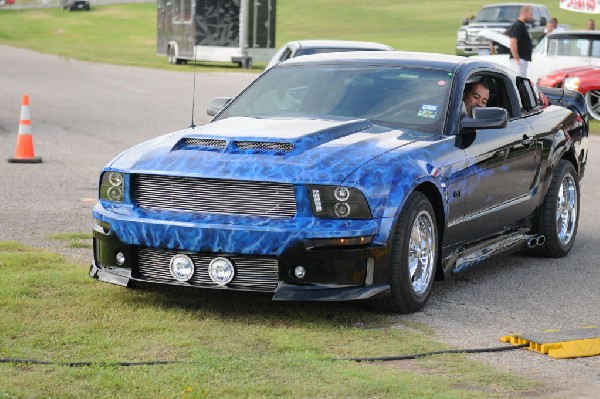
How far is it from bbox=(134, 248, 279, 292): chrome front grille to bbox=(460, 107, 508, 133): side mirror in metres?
1.85

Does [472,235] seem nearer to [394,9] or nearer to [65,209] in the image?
[65,209]

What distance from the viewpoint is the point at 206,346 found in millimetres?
6461

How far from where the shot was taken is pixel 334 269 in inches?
278

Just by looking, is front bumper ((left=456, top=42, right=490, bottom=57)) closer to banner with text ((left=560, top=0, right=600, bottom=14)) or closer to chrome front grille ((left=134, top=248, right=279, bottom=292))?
banner with text ((left=560, top=0, right=600, bottom=14))

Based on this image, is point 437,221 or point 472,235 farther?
point 472,235

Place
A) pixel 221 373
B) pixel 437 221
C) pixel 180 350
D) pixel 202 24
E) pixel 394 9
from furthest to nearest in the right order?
pixel 394 9
pixel 202 24
pixel 437 221
pixel 180 350
pixel 221 373

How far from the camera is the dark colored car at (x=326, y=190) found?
7.03m

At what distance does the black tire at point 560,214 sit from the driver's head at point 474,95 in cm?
97

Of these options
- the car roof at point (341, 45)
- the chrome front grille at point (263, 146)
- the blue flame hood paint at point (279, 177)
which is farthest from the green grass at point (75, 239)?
the car roof at point (341, 45)

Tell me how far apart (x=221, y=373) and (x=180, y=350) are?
541 millimetres

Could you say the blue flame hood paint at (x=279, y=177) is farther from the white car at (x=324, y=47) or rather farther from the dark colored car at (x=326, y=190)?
the white car at (x=324, y=47)

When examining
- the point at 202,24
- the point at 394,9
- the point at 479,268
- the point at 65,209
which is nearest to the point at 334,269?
the point at 479,268

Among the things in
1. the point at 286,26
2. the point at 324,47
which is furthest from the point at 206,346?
the point at 286,26

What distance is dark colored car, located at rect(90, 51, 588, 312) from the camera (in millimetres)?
7027
